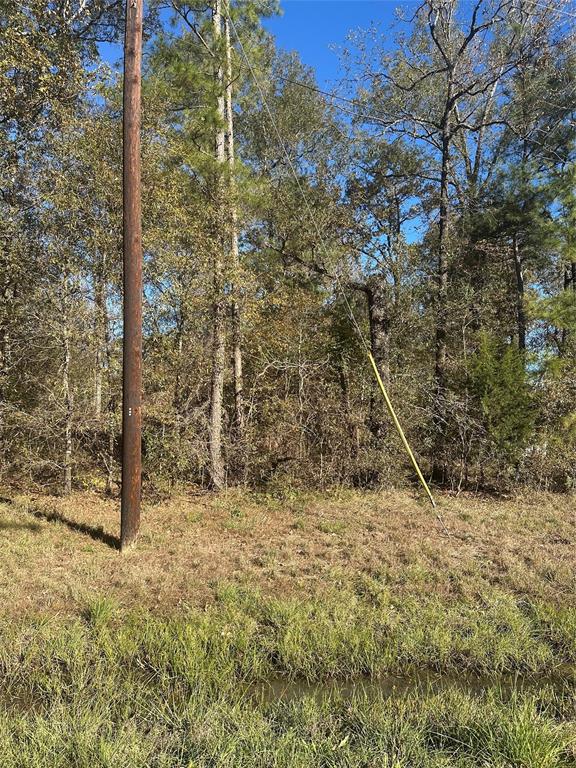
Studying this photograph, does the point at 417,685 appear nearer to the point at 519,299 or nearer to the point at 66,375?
the point at 66,375

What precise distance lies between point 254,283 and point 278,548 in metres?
5.19

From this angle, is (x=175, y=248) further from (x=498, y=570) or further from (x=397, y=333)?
(x=498, y=570)

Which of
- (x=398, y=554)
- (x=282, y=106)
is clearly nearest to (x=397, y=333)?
(x=398, y=554)

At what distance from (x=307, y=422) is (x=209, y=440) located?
181 cm

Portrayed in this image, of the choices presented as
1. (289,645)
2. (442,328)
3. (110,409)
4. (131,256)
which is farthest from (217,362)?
(289,645)

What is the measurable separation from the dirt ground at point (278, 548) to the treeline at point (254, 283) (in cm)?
106

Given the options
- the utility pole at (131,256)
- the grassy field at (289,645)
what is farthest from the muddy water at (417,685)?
the utility pole at (131,256)

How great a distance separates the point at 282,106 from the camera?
17.2m

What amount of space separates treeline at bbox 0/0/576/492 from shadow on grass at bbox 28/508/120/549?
3.41 feet

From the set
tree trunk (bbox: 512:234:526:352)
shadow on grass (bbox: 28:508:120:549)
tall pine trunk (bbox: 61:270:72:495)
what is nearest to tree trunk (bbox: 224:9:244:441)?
tall pine trunk (bbox: 61:270:72:495)

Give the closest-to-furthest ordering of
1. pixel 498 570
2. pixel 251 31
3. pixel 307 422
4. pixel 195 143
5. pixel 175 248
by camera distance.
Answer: pixel 498 570 < pixel 175 248 < pixel 307 422 < pixel 195 143 < pixel 251 31

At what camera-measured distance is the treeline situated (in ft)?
27.2

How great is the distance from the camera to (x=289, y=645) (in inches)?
155

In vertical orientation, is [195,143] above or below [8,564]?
above
